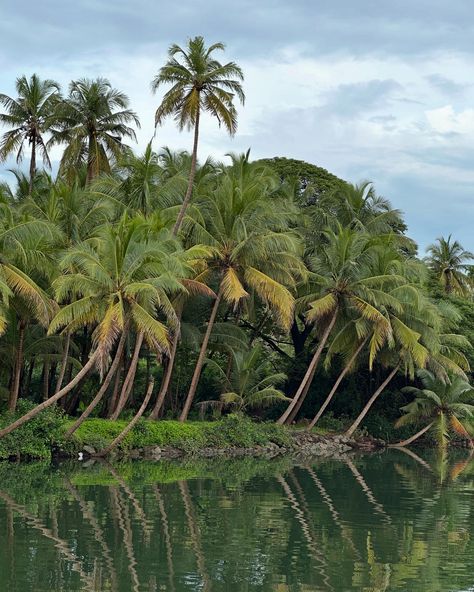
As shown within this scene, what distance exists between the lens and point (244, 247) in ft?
112

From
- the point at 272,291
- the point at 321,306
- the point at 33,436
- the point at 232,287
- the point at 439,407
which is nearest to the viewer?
the point at 33,436

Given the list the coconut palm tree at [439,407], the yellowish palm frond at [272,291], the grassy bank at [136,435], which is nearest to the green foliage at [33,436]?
the grassy bank at [136,435]

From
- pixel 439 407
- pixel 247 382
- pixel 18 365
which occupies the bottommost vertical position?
pixel 439 407

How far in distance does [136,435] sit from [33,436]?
4.40 meters

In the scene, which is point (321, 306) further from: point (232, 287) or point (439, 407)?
point (439, 407)

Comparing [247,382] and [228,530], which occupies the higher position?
[247,382]

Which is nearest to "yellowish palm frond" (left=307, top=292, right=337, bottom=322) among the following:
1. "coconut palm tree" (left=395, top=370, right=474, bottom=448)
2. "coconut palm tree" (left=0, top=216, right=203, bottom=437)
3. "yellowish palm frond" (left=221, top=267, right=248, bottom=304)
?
"yellowish palm frond" (left=221, top=267, right=248, bottom=304)

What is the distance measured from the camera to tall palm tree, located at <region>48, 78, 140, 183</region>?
39000mm

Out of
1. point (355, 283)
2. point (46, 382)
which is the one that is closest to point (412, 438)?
point (355, 283)

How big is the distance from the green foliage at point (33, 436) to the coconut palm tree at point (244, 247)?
7128mm

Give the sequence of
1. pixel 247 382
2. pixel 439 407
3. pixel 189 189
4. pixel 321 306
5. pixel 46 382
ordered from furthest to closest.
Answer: pixel 439 407
pixel 247 382
pixel 321 306
pixel 46 382
pixel 189 189

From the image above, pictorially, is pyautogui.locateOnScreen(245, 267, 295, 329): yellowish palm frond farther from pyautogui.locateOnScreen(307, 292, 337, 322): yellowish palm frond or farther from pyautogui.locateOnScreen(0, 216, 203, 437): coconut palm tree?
Answer: pyautogui.locateOnScreen(0, 216, 203, 437): coconut palm tree

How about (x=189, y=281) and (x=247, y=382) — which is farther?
(x=247, y=382)

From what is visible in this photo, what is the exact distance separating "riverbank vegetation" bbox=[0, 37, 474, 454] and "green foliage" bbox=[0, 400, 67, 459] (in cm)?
18
